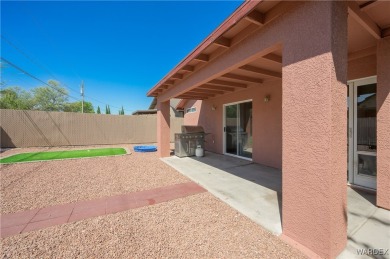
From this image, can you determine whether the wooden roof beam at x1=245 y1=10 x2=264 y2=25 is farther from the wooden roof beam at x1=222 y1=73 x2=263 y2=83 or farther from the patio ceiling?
the wooden roof beam at x1=222 y1=73 x2=263 y2=83

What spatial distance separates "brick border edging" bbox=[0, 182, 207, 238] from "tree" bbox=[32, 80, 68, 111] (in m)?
37.4

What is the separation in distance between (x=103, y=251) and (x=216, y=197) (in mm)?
2300

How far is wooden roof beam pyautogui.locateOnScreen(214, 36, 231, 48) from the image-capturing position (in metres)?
3.37

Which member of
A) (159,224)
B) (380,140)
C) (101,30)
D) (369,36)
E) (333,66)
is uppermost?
(101,30)

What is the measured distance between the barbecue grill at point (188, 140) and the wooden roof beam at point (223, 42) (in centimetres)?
540

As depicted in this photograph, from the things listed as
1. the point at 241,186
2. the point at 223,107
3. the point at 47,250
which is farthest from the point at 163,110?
the point at 47,250

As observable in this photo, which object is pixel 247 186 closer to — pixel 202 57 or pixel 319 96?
pixel 319 96

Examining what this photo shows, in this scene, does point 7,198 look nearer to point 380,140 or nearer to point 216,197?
point 216,197

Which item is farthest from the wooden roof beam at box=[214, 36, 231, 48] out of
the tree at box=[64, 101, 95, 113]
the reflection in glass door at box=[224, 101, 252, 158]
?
the tree at box=[64, 101, 95, 113]

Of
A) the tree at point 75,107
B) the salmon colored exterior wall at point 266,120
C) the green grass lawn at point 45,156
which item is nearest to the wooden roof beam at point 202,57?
the salmon colored exterior wall at point 266,120

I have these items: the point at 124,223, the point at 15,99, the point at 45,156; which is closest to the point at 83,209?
the point at 124,223

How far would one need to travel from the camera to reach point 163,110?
8.61 meters

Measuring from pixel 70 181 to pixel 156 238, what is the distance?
398cm

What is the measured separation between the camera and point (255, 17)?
8.48 ft
